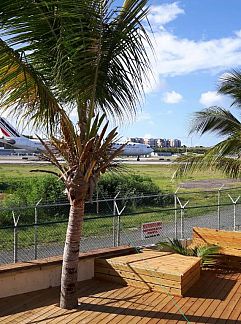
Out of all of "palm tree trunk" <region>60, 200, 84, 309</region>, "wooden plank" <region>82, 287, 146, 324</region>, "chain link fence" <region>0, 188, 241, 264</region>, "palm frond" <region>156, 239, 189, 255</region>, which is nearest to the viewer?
"wooden plank" <region>82, 287, 146, 324</region>

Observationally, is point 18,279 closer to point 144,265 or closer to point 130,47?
point 144,265

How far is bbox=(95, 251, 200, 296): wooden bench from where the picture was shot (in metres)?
6.83

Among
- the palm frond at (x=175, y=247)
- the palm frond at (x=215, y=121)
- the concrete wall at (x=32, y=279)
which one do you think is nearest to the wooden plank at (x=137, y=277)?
the concrete wall at (x=32, y=279)

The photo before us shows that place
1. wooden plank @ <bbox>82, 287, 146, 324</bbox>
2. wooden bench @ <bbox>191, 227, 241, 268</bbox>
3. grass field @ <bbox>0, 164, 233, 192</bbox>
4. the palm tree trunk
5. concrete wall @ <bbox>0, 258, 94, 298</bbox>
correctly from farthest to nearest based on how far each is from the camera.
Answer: grass field @ <bbox>0, 164, 233, 192</bbox> → wooden bench @ <bbox>191, 227, 241, 268</bbox> → concrete wall @ <bbox>0, 258, 94, 298</bbox> → the palm tree trunk → wooden plank @ <bbox>82, 287, 146, 324</bbox>

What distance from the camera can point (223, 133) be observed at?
492 inches

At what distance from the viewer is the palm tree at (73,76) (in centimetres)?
477

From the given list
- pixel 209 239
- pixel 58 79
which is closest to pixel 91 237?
pixel 209 239

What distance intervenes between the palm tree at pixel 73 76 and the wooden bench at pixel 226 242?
398cm

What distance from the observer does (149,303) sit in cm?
641

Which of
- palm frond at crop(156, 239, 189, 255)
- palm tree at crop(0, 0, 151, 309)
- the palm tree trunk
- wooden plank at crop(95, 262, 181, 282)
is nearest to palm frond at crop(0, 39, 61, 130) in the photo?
palm tree at crop(0, 0, 151, 309)

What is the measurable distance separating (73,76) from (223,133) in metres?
7.89

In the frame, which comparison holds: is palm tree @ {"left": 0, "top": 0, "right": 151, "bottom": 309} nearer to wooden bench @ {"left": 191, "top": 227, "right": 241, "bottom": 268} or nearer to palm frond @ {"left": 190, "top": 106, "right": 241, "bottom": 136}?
wooden bench @ {"left": 191, "top": 227, "right": 241, "bottom": 268}

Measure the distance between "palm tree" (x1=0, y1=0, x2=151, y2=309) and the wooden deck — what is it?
0.38 metres

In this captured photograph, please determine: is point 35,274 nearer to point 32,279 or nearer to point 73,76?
point 32,279
